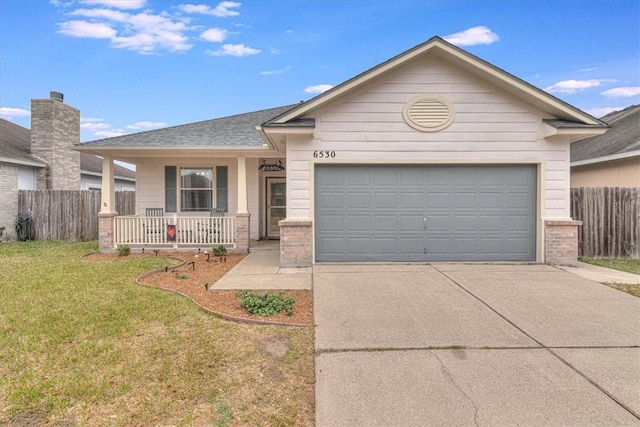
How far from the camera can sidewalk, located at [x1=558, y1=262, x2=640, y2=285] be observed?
6919mm

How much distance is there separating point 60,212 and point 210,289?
1101cm

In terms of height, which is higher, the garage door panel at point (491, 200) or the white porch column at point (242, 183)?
the white porch column at point (242, 183)

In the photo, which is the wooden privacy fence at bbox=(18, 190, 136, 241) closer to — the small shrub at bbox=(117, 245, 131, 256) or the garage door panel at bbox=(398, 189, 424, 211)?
the small shrub at bbox=(117, 245, 131, 256)

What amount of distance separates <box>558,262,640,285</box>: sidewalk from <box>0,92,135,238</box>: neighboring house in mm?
16043

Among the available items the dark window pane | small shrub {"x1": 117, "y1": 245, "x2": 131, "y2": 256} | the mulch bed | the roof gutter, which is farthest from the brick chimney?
the roof gutter

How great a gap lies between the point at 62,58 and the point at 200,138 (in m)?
10.7

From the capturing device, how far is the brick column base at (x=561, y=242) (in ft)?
26.6

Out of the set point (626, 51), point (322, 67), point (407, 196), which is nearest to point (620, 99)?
point (626, 51)

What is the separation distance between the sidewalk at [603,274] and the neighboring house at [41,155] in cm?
1604

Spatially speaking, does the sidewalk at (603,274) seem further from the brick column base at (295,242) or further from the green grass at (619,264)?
the brick column base at (295,242)

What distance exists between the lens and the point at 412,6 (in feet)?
39.5

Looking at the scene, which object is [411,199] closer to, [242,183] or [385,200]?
[385,200]

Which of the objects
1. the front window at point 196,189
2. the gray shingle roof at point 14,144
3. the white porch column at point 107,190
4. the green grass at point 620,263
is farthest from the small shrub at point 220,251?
the gray shingle roof at point 14,144

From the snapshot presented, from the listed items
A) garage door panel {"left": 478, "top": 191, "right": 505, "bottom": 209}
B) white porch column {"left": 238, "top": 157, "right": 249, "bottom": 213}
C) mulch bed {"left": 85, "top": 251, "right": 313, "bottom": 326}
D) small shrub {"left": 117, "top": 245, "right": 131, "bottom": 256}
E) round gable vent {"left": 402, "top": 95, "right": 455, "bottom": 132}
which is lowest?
mulch bed {"left": 85, "top": 251, "right": 313, "bottom": 326}
